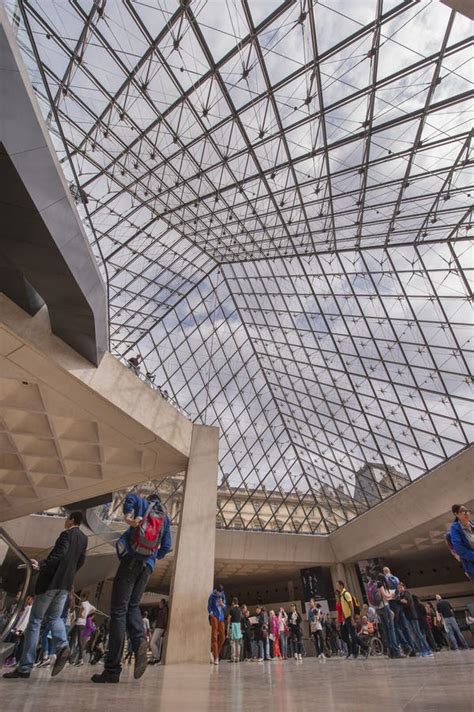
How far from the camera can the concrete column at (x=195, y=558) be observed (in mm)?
11062

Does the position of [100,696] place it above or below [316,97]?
below

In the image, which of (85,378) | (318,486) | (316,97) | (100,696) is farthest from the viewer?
(318,486)

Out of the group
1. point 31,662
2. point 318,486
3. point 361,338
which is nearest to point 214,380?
point 318,486

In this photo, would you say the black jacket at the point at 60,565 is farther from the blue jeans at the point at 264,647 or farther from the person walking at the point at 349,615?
the blue jeans at the point at 264,647

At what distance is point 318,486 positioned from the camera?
37.0m

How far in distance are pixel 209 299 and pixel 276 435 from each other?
601 inches

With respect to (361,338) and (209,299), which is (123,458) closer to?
(361,338)

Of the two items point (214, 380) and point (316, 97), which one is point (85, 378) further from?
point (214, 380)

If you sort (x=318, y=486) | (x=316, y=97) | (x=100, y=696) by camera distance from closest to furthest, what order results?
(x=100, y=696)
(x=316, y=97)
(x=318, y=486)

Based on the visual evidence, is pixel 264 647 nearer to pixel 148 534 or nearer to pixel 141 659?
pixel 141 659

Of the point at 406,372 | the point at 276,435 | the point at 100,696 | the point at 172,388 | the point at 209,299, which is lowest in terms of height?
the point at 100,696

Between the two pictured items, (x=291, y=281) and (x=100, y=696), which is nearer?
(x=100, y=696)

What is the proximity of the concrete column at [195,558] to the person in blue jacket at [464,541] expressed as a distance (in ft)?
30.8

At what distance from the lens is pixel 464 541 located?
4422 mm
